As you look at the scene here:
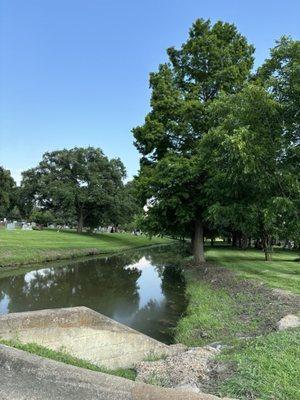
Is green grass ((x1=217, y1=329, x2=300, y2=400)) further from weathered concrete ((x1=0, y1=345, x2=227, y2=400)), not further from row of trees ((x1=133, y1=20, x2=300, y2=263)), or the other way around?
row of trees ((x1=133, y1=20, x2=300, y2=263))

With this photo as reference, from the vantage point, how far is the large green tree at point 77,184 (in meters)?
57.2

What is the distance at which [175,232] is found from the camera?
1027 inches

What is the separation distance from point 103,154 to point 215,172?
44.0 metres

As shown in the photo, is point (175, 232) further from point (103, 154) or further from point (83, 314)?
point (103, 154)

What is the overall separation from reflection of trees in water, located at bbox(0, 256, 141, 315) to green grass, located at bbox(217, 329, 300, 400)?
26.1 ft

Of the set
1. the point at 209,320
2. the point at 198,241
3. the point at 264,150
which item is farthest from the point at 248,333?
the point at 198,241

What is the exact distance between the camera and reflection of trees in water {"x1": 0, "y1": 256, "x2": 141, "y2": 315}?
1485 centimetres

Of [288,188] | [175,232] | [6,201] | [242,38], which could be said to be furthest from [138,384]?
[6,201]

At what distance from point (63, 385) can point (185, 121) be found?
20967 mm

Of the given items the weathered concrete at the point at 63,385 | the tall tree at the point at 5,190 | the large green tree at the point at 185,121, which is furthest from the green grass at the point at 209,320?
the tall tree at the point at 5,190

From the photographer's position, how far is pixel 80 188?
58812 mm

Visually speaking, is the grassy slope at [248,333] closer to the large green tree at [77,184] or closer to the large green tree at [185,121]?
the large green tree at [185,121]

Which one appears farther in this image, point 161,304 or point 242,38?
point 242,38

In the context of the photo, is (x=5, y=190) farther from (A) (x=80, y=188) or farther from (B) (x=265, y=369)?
(B) (x=265, y=369)
